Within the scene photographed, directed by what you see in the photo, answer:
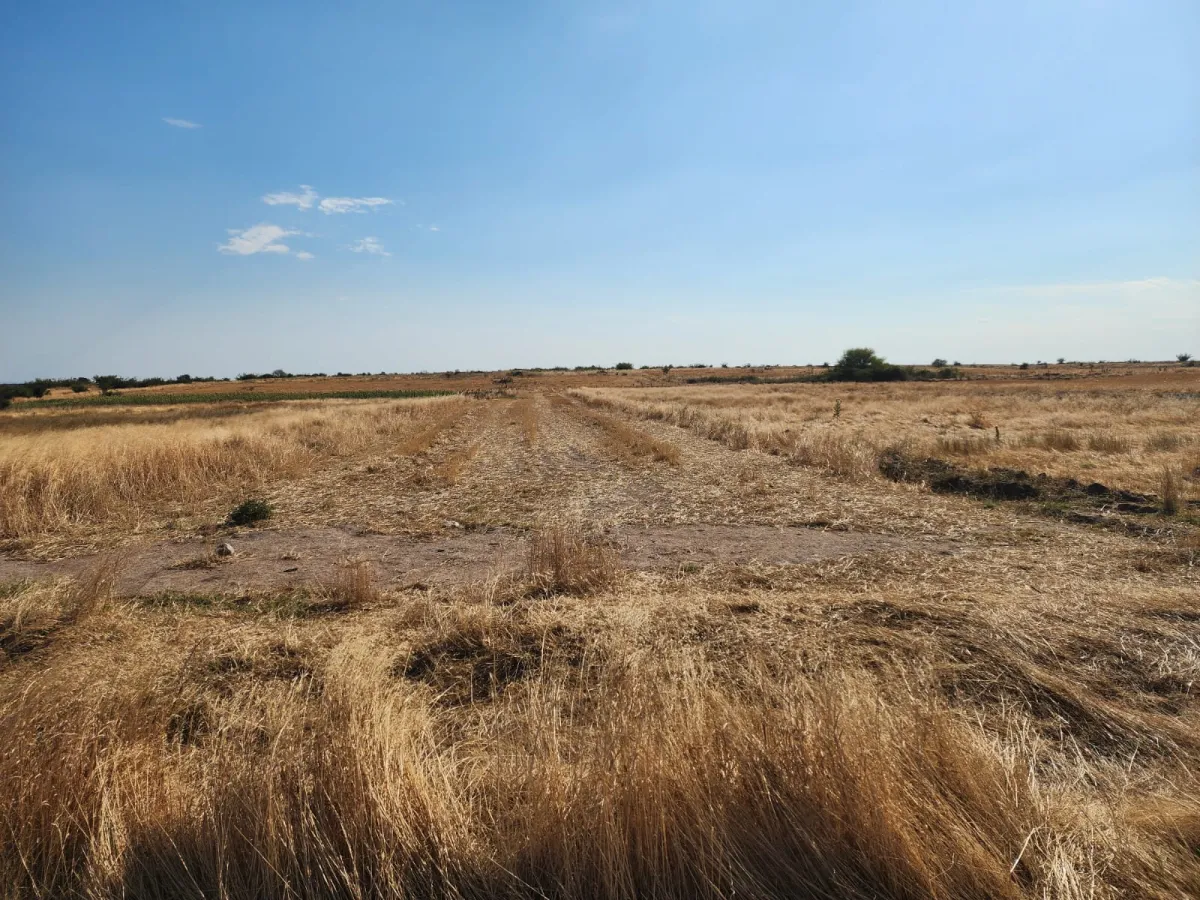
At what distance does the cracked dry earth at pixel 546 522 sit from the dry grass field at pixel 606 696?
110 millimetres

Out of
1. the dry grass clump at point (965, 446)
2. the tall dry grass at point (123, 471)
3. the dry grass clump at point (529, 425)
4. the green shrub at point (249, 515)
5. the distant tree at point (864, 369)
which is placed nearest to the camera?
the green shrub at point (249, 515)

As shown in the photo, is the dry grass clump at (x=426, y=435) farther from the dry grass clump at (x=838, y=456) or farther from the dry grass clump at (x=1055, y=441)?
the dry grass clump at (x=1055, y=441)

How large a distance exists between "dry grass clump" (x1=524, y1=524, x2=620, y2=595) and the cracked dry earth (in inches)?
20.9

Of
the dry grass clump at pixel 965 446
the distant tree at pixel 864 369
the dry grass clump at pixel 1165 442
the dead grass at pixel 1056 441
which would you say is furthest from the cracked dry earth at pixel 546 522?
the distant tree at pixel 864 369

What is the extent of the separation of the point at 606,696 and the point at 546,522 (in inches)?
311

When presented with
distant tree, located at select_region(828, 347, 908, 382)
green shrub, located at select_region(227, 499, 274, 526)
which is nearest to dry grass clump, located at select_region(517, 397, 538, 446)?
green shrub, located at select_region(227, 499, 274, 526)

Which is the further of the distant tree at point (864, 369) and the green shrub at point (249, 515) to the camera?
the distant tree at point (864, 369)

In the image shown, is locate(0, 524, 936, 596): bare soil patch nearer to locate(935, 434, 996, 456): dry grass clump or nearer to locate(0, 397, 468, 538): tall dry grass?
locate(0, 397, 468, 538): tall dry grass

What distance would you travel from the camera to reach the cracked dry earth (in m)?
8.55

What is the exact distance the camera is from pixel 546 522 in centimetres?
1120

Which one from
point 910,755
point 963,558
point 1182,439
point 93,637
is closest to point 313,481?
point 93,637

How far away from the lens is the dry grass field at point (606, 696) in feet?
8.39

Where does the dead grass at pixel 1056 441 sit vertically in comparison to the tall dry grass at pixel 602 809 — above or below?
below

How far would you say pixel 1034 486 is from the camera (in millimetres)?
13016
